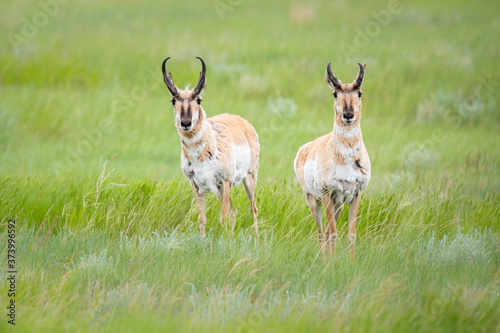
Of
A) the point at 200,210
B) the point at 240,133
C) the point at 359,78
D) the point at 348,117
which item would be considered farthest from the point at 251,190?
the point at 359,78

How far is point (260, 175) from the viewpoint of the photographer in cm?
912

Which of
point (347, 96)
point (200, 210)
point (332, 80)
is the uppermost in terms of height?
point (332, 80)

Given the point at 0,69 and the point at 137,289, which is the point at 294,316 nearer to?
the point at 137,289

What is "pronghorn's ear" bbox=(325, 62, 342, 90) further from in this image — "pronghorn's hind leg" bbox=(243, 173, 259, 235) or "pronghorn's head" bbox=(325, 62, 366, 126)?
"pronghorn's hind leg" bbox=(243, 173, 259, 235)

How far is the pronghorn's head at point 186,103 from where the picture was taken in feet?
18.7

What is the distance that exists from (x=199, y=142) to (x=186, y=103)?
538 mm

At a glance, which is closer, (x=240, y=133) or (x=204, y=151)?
(x=204, y=151)

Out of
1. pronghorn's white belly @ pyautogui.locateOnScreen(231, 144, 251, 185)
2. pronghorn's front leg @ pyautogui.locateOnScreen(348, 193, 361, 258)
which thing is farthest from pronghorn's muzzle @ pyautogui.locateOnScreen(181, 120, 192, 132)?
pronghorn's front leg @ pyautogui.locateOnScreen(348, 193, 361, 258)

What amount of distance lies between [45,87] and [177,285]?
10529mm

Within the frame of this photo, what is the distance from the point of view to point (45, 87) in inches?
545

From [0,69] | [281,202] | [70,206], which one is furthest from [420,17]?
[70,206]

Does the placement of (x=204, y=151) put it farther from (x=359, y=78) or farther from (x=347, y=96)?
(x=359, y=78)

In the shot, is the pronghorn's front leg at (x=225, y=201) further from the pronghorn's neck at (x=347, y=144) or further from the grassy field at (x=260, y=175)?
the pronghorn's neck at (x=347, y=144)

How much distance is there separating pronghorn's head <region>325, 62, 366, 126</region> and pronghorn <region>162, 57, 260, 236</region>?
4.61 feet
